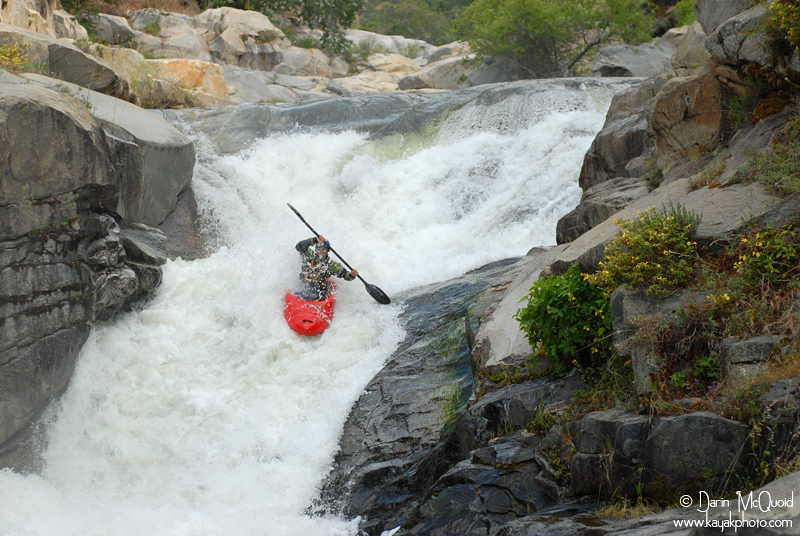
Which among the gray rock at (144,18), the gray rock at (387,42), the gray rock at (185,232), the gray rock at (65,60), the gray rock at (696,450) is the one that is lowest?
the gray rock at (696,450)

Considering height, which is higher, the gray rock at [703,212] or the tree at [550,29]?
the tree at [550,29]

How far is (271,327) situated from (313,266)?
3.24ft

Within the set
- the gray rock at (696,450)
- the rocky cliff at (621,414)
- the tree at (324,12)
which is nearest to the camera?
the gray rock at (696,450)

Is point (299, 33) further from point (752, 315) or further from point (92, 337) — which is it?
point (752, 315)

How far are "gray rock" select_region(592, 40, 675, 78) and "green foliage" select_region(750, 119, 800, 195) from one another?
11.2 metres

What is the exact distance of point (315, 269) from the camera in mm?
7641

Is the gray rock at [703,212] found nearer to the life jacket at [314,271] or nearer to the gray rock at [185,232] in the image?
the life jacket at [314,271]

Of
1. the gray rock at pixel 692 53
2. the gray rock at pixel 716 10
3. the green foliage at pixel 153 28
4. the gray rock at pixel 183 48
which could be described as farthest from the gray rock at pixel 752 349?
the green foliage at pixel 153 28

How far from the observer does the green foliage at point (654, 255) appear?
13.1 ft

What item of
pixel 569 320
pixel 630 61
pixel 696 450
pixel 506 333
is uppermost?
pixel 630 61

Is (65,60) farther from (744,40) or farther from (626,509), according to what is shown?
(626,509)

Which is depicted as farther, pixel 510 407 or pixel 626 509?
pixel 510 407

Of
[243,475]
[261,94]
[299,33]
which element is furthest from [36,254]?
[299,33]

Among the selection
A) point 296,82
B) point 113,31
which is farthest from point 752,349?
point 113,31
